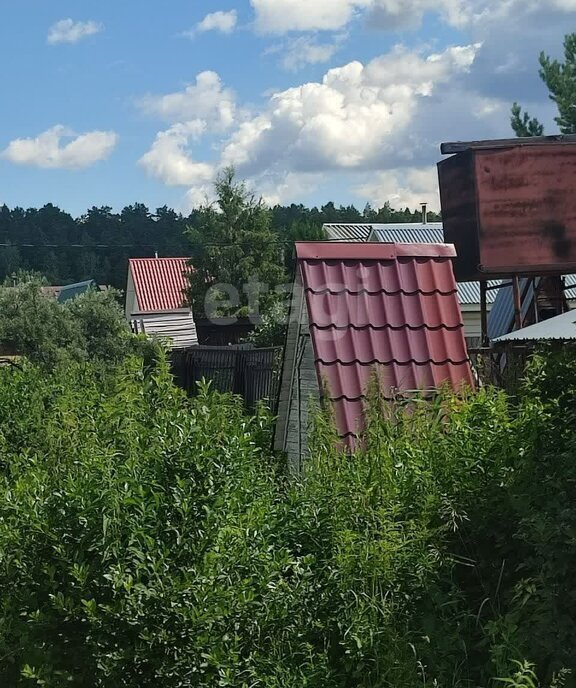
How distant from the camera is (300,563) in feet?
12.2

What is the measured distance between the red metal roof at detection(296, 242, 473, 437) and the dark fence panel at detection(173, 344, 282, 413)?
11.3m

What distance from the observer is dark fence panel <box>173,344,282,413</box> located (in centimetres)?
1834

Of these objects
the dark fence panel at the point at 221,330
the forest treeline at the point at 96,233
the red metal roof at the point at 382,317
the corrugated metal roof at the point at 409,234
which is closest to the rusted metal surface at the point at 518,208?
the red metal roof at the point at 382,317

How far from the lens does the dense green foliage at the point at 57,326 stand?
2152 centimetres

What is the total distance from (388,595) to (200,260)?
138ft

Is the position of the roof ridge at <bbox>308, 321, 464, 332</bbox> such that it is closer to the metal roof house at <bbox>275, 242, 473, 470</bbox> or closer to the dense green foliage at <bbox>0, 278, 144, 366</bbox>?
the metal roof house at <bbox>275, 242, 473, 470</bbox>

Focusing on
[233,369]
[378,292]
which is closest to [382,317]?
[378,292]

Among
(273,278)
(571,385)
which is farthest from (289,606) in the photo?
(273,278)

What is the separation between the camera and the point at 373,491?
3.91 metres

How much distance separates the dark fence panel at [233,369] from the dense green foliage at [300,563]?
43.6 ft

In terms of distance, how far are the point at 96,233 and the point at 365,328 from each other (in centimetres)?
10737

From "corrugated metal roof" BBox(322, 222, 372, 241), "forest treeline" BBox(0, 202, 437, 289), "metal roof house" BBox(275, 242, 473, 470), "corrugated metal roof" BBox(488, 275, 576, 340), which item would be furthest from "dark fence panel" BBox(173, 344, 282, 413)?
"forest treeline" BBox(0, 202, 437, 289)

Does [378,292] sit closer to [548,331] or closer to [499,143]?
[548,331]

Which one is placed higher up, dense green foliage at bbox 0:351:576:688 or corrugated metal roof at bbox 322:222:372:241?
corrugated metal roof at bbox 322:222:372:241
